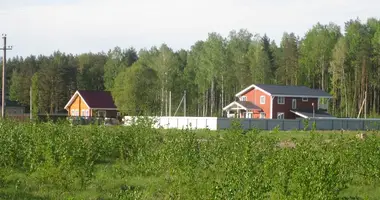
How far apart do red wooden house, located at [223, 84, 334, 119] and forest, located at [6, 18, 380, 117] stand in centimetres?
911

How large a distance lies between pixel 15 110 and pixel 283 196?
80.1m

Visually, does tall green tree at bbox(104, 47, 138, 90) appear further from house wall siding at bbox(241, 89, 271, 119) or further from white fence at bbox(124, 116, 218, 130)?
white fence at bbox(124, 116, 218, 130)

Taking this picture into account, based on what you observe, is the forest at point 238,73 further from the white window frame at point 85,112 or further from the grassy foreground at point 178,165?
the grassy foreground at point 178,165

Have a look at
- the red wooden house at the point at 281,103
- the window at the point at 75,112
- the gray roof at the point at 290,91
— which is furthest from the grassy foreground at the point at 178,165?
the window at the point at 75,112

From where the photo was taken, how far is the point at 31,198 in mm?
15336

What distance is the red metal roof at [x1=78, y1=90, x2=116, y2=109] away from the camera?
72.2 metres

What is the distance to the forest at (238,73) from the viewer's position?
71.2 m

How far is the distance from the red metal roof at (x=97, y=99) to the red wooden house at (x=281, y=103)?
17205 mm

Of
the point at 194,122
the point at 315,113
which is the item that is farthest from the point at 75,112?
the point at 315,113

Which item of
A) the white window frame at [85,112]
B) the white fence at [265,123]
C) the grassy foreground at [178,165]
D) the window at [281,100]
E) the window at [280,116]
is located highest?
the window at [281,100]

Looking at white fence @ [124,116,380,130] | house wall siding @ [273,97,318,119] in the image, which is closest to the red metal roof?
white fence @ [124,116,380,130]

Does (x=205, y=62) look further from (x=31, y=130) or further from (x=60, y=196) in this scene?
(x=60, y=196)

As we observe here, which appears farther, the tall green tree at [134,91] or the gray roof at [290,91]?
the tall green tree at [134,91]

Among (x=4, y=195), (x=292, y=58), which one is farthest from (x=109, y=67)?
(x=4, y=195)
